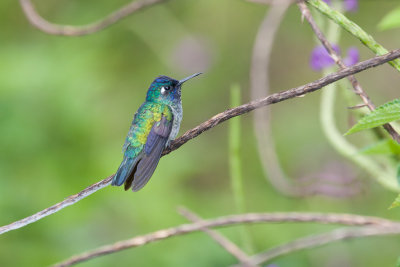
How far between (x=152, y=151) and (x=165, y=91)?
51 centimetres

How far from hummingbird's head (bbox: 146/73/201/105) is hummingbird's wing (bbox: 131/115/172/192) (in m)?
0.13

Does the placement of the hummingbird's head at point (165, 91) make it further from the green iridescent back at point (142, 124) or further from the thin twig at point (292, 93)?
the thin twig at point (292, 93)

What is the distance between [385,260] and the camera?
3693 millimetres

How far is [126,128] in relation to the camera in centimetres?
513

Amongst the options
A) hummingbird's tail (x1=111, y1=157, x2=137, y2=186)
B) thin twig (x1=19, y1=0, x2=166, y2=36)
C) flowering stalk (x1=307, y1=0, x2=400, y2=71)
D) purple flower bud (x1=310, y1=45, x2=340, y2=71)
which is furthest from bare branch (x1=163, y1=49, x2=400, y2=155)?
purple flower bud (x1=310, y1=45, x2=340, y2=71)

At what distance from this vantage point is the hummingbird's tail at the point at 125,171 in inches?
61.0

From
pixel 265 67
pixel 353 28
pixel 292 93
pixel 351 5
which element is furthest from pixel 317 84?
pixel 351 5

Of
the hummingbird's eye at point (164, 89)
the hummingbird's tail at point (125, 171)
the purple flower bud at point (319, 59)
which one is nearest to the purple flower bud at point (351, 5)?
the purple flower bud at point (319, 59)

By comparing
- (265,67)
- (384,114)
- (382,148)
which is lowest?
(384,114)

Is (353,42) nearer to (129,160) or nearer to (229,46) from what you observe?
(229,46)

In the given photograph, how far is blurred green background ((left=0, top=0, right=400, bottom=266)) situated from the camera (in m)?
3.51

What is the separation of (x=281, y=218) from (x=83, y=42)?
3.46 m

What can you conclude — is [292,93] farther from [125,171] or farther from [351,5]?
[351,5]

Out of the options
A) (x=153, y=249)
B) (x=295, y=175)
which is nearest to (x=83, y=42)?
(x=153, y=249)
